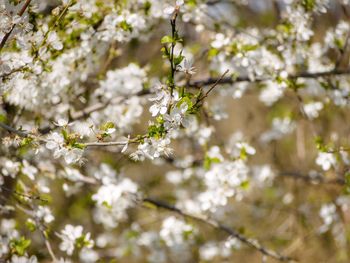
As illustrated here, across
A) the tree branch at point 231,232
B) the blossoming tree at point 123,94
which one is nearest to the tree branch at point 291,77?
the blossoming tree at point 123,94

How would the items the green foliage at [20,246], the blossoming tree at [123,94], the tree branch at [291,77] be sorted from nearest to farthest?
1. the blossoming tree at [123,94]
2. the green foliage at [20,246]
3. the tree branch at [291,77]

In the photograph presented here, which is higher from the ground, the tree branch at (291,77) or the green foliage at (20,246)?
the tree branch at (291,77)

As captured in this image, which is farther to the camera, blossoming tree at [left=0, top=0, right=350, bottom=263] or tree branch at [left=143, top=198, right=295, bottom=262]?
tree branch at [left=143, top=198, right=295, bottom=262]

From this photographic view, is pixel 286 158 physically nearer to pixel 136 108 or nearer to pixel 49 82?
pixel 136 108

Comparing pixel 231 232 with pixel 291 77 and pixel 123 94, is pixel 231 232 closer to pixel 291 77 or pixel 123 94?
pixel 291 77

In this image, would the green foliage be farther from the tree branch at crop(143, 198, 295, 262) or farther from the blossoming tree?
the tree branch at crop(143, 198, 295, 262)

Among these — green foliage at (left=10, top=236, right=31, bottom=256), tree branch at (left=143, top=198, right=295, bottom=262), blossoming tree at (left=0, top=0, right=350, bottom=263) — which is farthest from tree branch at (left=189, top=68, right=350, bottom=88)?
green foliage at (left=10, top=236, right=31, bottom=256)

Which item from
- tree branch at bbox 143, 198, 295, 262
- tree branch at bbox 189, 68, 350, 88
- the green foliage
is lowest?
tree branch at bbox 143, 198, 295, 262

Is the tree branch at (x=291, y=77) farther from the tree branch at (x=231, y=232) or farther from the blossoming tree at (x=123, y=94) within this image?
the tree branch at (x=231, y=232)

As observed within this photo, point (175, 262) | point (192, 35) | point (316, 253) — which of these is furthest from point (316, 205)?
point (192, 35)

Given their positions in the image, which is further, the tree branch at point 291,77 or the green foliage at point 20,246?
the tree branch at point 291,77

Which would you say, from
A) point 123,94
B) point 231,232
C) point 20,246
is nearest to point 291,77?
point 231,232

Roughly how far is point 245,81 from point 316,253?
→ 401 centimetres

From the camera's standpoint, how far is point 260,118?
722cm
